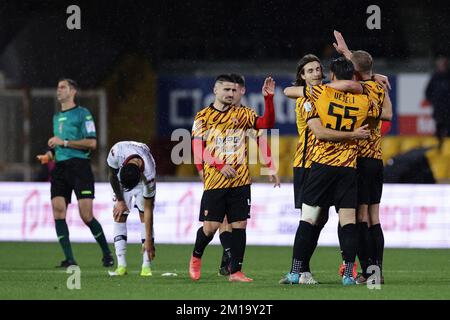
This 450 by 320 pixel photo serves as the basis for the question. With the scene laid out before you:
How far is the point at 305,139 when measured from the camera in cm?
1089

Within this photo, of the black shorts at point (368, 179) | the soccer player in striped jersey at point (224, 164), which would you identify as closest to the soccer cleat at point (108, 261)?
the soccer player in striped jersey at point (224, 164)

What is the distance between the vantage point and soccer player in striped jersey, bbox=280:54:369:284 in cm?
→ 1003

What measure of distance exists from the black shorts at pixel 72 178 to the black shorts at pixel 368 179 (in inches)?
149

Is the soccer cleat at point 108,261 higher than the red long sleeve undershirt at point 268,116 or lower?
lower

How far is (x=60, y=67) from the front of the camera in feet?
75.3

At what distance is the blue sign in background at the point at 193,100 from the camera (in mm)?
22688

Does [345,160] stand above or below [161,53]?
below

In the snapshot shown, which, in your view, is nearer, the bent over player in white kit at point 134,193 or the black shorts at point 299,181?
the black shorts at point 299,181

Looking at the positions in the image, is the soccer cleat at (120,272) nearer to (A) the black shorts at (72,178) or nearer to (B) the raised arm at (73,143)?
(A) the black shorts at (72,178)

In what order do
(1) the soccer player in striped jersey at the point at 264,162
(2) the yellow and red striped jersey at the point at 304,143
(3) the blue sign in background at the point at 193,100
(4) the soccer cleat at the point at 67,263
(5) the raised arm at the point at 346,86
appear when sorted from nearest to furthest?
(5) the raised arm at the point at 346,86
(2) the yellow and red striped jersey at the point at 304,143
(1) the soccer player in striped jersey at the point at 264,162
(4) the soccer cleat at the point at 67,263
(3) the blue sign in background at the point at 193,100

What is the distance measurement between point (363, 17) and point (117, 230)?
38.7 feet

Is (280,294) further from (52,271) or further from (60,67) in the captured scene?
(60,67)

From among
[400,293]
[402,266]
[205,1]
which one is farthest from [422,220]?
[205,1]

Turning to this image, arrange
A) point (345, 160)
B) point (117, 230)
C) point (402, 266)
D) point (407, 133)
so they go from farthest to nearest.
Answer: point (407, 133) → point (402, 266) → point (117, 230) → point (345, 160)
